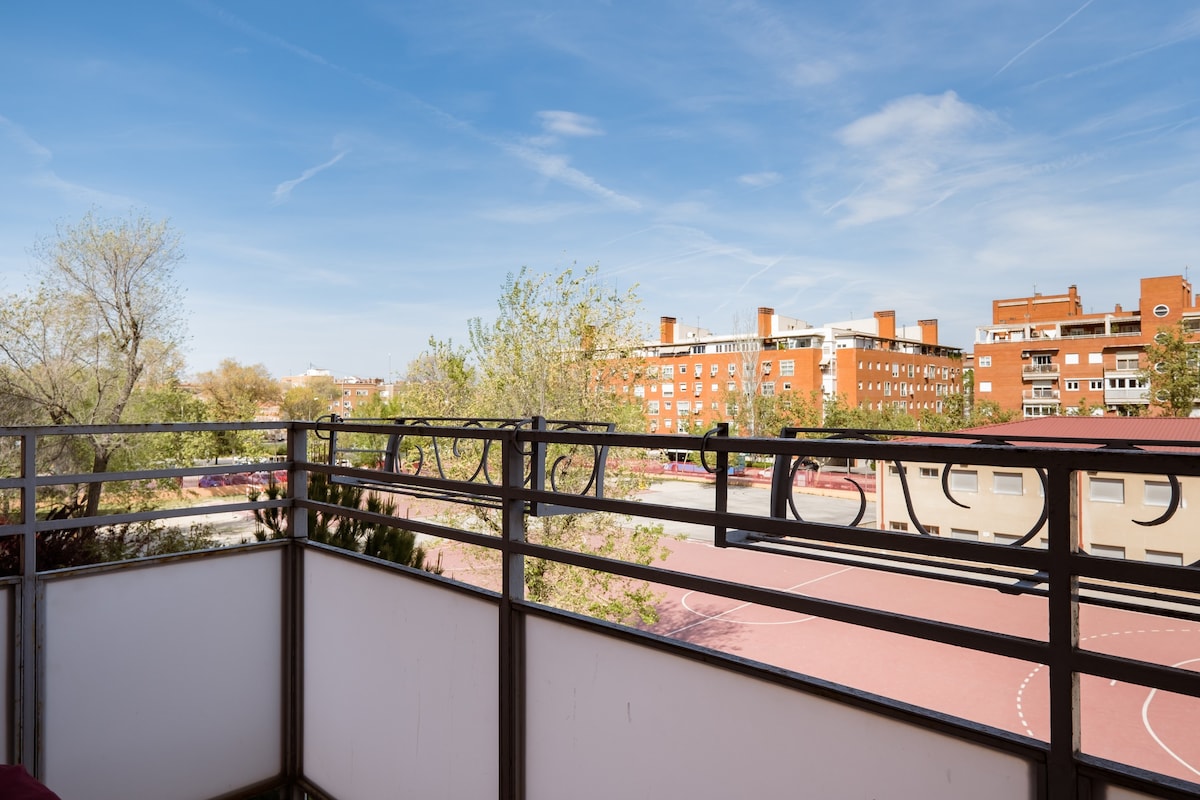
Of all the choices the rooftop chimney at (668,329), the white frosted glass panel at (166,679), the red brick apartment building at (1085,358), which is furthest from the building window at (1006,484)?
the rooftop chimney at (668,329)

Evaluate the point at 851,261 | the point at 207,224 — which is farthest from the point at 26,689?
the point at 851,261

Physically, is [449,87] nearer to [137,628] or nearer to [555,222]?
[555,222]

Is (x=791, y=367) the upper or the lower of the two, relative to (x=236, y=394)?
upper

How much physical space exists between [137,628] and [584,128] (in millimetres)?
57894

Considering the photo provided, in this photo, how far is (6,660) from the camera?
2.46 m

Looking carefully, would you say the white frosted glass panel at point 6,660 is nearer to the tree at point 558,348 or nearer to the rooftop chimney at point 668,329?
the tree at point 558,348

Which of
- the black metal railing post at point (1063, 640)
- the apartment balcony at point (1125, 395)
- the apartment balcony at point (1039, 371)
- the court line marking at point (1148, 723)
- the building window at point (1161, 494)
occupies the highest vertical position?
the apartment balcony at point (1039, 371)

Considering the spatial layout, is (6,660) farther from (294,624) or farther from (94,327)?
(94,327)

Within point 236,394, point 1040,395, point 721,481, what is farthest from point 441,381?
point 1040,395

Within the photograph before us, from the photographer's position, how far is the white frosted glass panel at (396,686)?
214 centimetres

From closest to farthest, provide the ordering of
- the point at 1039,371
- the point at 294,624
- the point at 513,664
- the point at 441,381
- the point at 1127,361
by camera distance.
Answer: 1. the point at 513,664
2. the point at 294,624
3. the point at 441,381
4. the point at 1127,361
5. the point at 1039,371

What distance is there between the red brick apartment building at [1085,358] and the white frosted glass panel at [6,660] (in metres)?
50.2

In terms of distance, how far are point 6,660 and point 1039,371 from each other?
54764 millimetres

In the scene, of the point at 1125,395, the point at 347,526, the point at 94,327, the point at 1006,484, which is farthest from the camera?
the point at 1125,395
